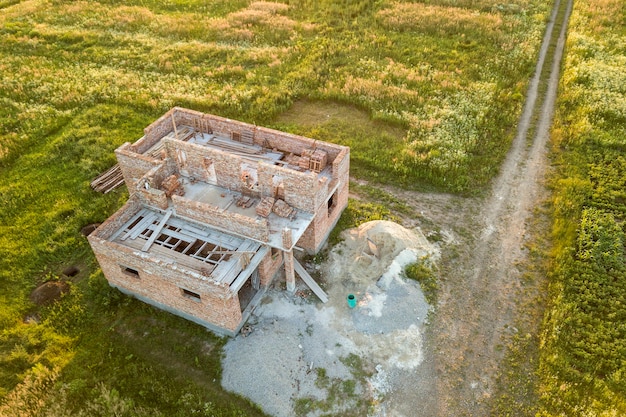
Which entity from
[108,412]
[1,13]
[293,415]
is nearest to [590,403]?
[293,415]

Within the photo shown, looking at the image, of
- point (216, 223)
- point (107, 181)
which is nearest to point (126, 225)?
point (216, 223)

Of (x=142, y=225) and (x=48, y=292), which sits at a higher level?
(x=142, y=225)

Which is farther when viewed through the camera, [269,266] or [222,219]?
[269,266]

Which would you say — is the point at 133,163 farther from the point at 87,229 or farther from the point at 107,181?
the point at 107,181

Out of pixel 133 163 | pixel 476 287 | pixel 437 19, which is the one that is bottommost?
pixel 476 287

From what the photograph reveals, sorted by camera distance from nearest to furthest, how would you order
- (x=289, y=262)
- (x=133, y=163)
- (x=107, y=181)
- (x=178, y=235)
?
(x=289, y=262) < (x=178, y=235) < (x=133, y=163) < (x=107, y=181)

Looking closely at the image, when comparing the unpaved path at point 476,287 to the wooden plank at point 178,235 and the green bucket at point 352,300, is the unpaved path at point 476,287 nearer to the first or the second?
the green bucket at point 352,300
